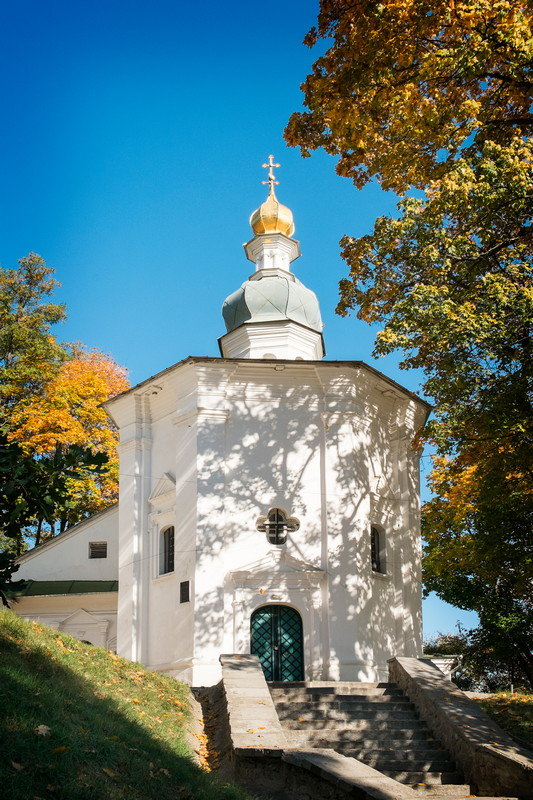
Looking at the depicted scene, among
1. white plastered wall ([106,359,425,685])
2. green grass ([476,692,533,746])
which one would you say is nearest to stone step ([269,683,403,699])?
green grass ([476,692,533,746])

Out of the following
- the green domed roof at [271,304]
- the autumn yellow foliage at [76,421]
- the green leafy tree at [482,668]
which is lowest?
the green leafy tree at [482,668]

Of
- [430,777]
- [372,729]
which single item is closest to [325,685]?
[372,729]

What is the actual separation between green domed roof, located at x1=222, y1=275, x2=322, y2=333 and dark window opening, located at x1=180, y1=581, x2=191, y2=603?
927 cm

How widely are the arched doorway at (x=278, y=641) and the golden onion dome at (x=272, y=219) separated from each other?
13635mm

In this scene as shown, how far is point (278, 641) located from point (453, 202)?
436 inches

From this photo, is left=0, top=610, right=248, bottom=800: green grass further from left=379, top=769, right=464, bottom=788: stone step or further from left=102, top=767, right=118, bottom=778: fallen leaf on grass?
left=379, top=769, right=464, bottom=788: stone step

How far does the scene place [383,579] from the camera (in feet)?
71.6

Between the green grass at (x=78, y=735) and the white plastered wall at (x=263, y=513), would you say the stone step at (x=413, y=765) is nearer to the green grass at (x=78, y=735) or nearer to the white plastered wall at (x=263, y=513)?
the green grass at (x=78, y=735)

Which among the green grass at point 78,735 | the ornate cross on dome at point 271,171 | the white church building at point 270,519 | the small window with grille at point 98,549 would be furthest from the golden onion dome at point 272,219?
the green grass at point 78,735

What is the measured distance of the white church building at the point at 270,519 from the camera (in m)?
20.2

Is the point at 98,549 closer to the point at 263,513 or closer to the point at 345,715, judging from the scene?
the point at 263,513

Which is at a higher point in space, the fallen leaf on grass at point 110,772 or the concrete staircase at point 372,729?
the fallen leaf on grass at point 110,772

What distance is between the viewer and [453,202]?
558 inches

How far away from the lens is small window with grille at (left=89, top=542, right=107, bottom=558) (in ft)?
91.1
